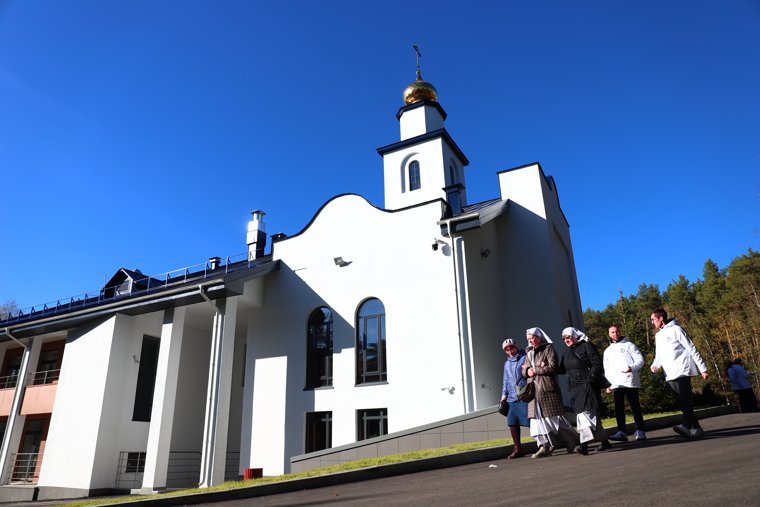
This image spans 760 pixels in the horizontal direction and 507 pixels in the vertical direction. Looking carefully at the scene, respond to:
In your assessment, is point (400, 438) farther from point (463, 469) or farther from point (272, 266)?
point (272, 266)

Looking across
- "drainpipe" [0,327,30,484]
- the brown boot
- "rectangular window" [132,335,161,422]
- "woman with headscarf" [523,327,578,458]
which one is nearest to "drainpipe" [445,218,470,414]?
the brown boot

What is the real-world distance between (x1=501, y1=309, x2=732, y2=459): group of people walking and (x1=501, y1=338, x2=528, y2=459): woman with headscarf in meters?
0.02

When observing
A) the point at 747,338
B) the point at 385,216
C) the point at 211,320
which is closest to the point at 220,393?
the point at 211,320

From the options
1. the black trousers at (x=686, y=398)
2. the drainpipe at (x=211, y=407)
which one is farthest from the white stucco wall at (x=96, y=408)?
the black trousers at (x=686, y=398)

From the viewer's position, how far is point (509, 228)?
56.3ft

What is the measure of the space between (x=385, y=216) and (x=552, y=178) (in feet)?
26.7

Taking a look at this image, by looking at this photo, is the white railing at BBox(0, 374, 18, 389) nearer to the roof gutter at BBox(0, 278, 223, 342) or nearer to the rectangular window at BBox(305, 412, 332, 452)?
the roof gutter at BBox(0, 278, 223, 342)

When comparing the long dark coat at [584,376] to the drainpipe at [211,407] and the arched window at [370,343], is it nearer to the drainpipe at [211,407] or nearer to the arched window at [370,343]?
the arched window at [370,343]

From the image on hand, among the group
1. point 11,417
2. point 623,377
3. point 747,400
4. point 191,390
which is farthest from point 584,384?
point 11,417

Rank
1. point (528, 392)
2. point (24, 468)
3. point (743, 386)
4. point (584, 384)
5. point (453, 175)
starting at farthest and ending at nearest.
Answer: point (453, 175), point (24, 468), point (743, 386), point (528, 392), point (584, 384)

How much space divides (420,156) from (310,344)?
9655mm

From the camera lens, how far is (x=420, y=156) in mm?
21062

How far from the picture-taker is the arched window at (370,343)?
47.8ft

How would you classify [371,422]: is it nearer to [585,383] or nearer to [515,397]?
[515,397]
